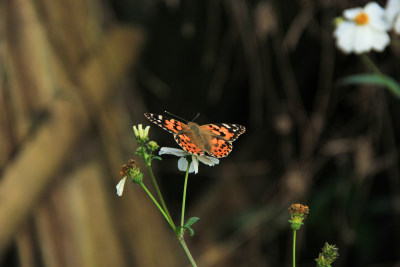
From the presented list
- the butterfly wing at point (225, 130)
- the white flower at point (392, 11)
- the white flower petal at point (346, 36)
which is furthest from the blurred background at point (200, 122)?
the butterfly wing at point (225, 130)

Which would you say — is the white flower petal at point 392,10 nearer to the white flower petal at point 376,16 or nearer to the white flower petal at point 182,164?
the white flower petal at point 376,16

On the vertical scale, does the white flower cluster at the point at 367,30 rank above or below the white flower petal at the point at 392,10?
below

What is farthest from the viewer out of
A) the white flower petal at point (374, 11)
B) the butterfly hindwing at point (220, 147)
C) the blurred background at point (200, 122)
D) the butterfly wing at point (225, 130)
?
the blurred background at point (200, 122)

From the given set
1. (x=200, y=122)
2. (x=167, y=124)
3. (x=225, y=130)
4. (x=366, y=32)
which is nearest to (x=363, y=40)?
(x=366, y=32)

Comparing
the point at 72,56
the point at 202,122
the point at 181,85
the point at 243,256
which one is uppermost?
the point at 72,56

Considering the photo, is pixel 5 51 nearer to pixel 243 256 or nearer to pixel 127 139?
pixel 127 139

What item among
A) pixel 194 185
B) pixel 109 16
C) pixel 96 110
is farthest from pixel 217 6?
pixel 194 185

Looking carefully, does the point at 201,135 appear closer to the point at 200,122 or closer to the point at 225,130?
the point at 225,130
